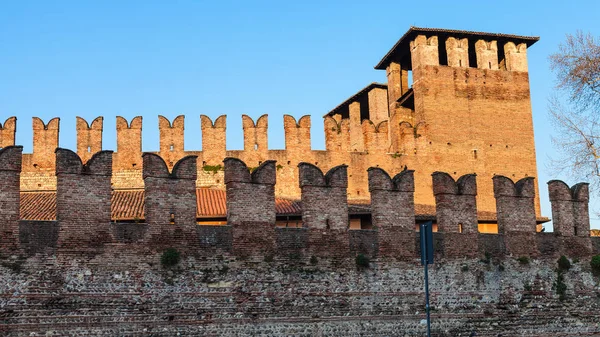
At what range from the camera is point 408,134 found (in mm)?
27203

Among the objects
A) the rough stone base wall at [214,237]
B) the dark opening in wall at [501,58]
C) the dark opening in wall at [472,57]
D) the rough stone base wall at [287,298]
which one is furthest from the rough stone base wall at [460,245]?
the dark opening in wall at [501,58]

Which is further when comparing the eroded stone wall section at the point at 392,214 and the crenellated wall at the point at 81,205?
the eroded stone wall section at the point at 392,214

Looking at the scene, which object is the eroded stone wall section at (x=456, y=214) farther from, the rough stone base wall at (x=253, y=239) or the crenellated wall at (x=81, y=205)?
the crenellated wall at (x=81, y=205)

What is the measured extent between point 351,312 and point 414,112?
15.2 m

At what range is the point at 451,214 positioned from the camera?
15.6 metres

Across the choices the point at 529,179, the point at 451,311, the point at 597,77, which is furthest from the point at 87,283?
the point at 597,77

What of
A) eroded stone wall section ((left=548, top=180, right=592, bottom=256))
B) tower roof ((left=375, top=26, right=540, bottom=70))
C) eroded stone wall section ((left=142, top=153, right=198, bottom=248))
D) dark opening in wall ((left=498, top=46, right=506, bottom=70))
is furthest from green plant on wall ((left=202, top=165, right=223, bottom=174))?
eroded stone wall section ((left=142, top=153, right=198, bottom=248))

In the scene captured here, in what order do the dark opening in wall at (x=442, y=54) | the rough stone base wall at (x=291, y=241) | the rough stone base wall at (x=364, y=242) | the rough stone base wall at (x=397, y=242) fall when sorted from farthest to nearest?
the dark opening in wall at (x=442, y=54), the rough stone base wall at (x=397, y=242), the rough stone base wall at (x=364, y=242), the rough stone base wall at (x=291, y=241)

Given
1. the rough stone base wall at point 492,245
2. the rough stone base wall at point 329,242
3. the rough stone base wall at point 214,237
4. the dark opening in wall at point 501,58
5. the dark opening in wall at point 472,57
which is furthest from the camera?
the dark opening in wall at point 501,58

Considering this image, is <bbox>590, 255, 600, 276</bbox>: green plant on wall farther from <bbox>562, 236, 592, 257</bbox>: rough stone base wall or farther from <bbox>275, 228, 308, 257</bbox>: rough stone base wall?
<bbox>275, 228, 308, 257</bbox>: rough stone base wall

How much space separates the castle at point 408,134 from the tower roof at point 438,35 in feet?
0.13

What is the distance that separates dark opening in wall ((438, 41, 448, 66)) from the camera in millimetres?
28922

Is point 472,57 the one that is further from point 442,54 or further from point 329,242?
point 329,242

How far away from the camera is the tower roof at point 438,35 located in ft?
92.0
